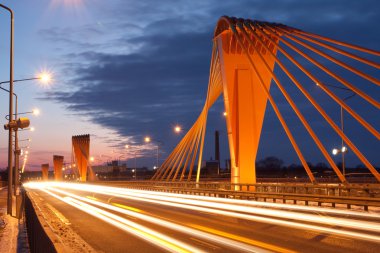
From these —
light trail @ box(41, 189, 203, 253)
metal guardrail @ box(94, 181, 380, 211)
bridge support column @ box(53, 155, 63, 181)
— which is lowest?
light trail @ box(41, 189, 203, 253)

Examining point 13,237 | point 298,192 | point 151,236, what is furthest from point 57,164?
point 151,236

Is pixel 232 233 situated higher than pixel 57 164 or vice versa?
pixel 57 164

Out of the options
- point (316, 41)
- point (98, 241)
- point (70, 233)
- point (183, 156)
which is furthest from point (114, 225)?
point (183, 156)

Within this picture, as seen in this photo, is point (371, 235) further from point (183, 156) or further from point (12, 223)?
point (183, 156)

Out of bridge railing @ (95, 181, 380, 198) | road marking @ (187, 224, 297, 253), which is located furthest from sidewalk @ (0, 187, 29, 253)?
bridge railing @ (95, 181, 380, 198)

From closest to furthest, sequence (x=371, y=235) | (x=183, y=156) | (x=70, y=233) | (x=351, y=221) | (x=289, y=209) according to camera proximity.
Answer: (x=371, y=235) → (x=70, y=233) → (x=351, y=221) → (x=289, y=209) → (x=183, y=156)

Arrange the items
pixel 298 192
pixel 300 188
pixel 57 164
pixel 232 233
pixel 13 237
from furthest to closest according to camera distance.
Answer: pixel 57 164
pixel 300 188
pixel 298 192
pixel 13 237
pixel 232 233

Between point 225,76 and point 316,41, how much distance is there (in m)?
10.7

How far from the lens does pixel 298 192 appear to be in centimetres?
3688

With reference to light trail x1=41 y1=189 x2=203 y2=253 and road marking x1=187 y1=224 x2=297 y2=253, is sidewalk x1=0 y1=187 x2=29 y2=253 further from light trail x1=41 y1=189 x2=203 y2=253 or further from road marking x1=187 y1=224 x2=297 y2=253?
road marking x1=187 y1=224 x2=297 y2=253

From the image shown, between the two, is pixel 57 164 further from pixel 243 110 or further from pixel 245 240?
pixel 245 240

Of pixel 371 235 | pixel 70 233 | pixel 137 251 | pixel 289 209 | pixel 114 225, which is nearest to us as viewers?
pixel 137 251

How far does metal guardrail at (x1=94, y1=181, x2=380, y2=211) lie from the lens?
2519 centimetres

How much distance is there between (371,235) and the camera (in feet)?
50.6
